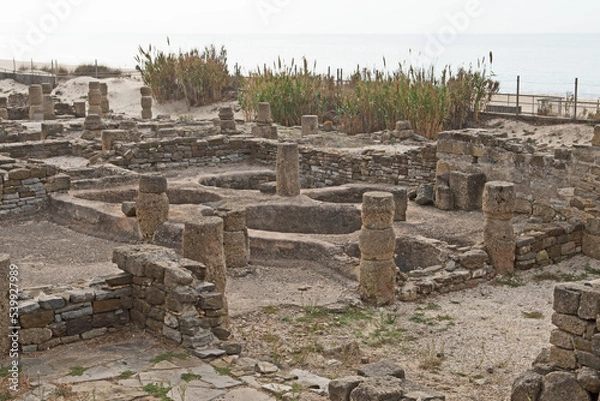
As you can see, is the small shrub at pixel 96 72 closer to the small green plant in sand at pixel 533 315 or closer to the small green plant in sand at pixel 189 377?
the small green plant in sand at pixel 533 315

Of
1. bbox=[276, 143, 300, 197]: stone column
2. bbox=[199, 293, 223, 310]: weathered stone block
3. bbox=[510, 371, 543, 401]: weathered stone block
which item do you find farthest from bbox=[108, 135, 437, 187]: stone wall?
bbox=[510, 371, 543, 401]: weathered stone block

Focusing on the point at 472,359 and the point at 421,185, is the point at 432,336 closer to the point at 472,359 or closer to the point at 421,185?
the point at 472,359

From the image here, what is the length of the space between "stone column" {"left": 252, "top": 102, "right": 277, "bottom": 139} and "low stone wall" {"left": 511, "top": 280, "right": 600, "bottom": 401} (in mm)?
17518

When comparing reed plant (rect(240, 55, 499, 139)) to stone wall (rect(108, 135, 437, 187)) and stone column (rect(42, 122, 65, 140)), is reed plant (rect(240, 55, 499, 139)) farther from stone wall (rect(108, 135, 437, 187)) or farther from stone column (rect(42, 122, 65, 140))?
stone column (rect(42, 122, 65, 140))

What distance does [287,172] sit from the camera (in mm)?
17750

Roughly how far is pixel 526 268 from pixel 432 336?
153 inches

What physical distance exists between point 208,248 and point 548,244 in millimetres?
6255

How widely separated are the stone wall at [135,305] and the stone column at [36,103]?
936 inches

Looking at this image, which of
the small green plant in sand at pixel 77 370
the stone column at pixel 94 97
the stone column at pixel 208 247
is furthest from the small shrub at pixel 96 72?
the small green plant in sand at pixel 77 370

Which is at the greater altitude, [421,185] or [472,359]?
[421,185]

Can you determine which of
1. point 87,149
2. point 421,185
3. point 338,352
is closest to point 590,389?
point 338,352

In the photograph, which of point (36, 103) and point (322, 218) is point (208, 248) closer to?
point (322, 218)

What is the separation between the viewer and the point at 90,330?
9648mm

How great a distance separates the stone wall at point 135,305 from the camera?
923 centimetres
